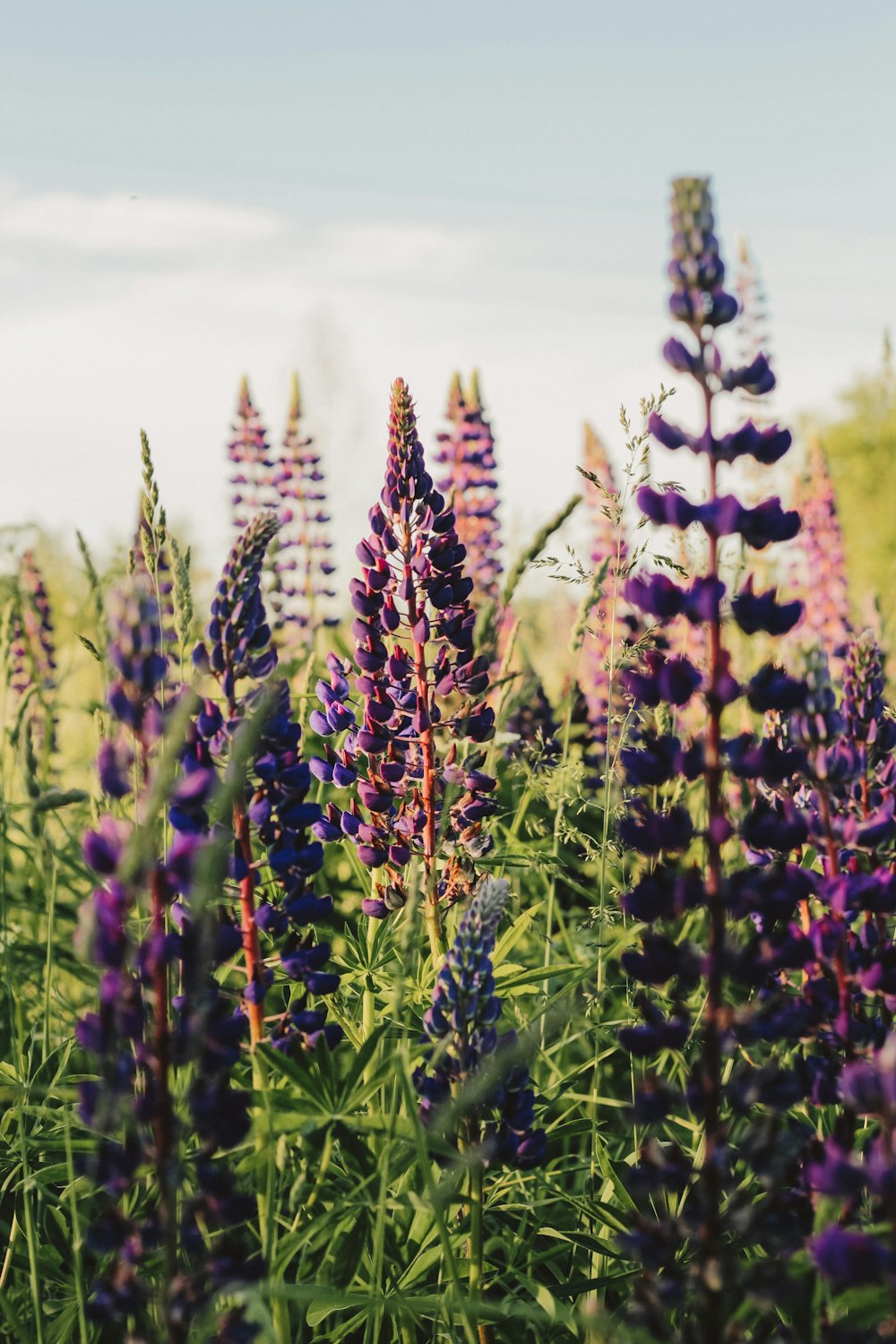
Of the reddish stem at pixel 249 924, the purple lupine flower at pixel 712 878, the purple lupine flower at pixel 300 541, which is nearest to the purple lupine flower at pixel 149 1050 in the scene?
the reddish stem at pixel 249 924

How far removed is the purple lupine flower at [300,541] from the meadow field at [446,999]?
3249 mm

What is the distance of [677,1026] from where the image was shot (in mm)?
1750

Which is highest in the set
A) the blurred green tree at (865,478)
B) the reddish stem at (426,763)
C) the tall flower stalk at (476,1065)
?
the blurred green tree at (865,478)

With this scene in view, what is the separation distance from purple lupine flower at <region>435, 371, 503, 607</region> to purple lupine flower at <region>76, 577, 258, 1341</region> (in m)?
5.04

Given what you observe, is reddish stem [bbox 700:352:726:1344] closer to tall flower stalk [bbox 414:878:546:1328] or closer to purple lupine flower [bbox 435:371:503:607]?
tall flower stalk [bbox 414:878:546:1328]

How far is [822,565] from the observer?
9.39m

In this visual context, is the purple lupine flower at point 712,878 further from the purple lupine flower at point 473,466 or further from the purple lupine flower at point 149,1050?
the purple lupine flower at point 473,466

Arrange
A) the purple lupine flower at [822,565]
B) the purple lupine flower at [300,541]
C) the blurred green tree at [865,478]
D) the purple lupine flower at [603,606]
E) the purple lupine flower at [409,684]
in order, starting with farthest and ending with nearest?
the blurred green tree at [865,478] < the purple lupine flower at [822,565] < the purple lupine flower at [300,541] < the purple lupine flower at [409,684] < the purple lupine flower at [603,606]

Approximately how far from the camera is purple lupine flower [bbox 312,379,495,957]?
294 cm

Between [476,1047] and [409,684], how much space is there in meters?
1.14

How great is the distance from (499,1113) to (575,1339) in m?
0.55

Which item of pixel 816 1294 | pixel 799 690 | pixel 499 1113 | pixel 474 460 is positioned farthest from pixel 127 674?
pixel 474 460

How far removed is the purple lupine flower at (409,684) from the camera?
294 cm

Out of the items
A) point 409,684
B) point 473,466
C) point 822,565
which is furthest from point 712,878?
point 822,565
